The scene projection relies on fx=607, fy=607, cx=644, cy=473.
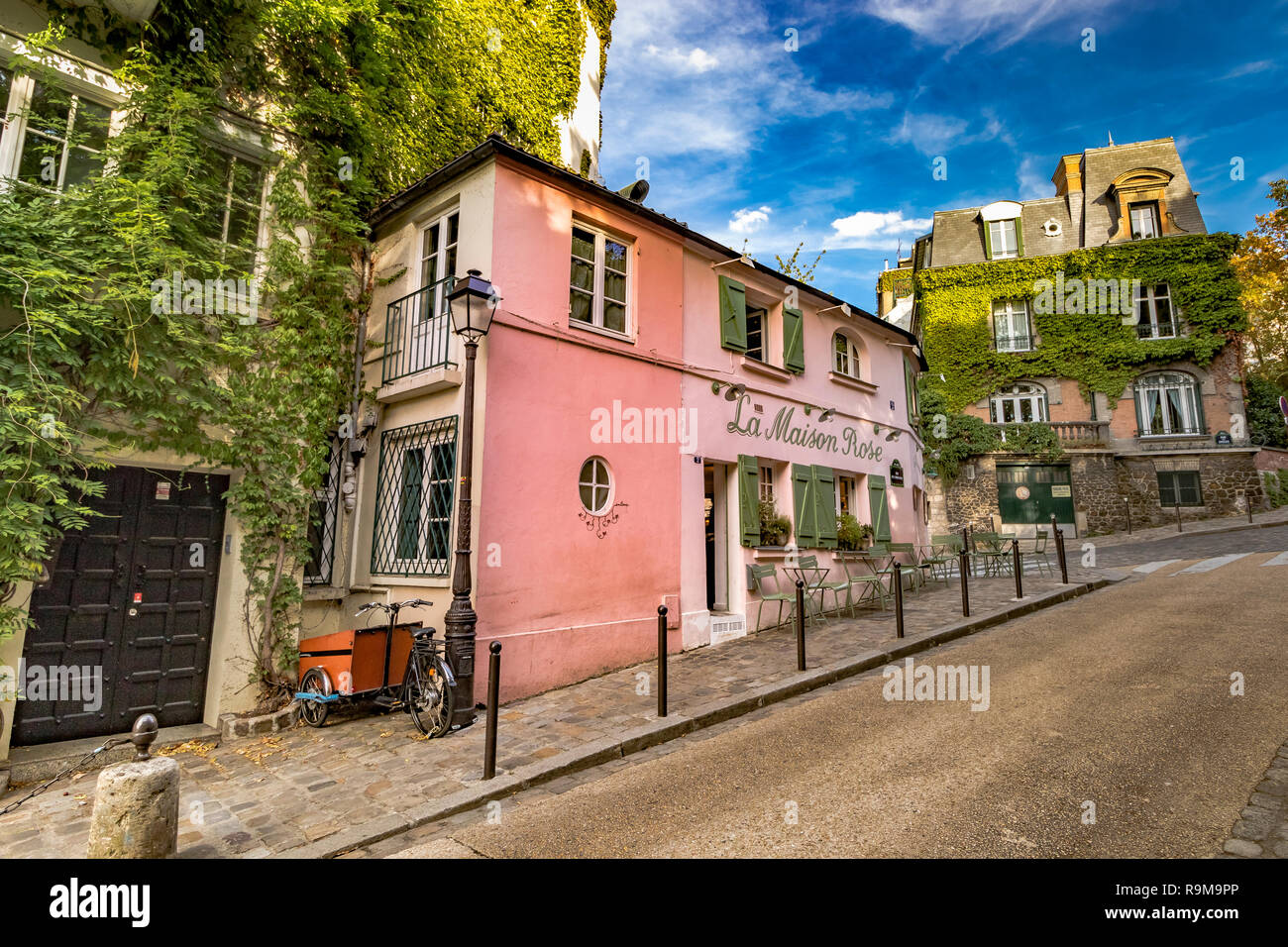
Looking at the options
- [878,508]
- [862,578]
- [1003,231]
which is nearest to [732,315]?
[862,578]

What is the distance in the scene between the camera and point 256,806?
4355 millimetres

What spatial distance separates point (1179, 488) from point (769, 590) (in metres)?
20.2

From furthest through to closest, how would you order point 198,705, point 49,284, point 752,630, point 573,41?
point 573,41 → point 752,630 → point 198,705 → point 49,284

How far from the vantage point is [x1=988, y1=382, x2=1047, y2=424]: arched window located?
77.7ft

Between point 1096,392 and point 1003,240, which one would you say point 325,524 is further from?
point 1003,240

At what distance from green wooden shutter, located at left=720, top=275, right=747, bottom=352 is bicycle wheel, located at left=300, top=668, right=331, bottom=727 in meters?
7.29

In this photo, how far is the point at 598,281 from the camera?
8406 millimetres

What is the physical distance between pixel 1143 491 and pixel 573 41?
23.3m

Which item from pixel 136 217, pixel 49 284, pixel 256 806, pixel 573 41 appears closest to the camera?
pixel 256 806

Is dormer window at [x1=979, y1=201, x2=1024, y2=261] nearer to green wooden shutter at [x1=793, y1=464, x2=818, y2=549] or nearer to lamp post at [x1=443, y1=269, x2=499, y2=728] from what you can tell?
green wooden shutter at [x1=793, y1=464, x2=818, y2=549]
